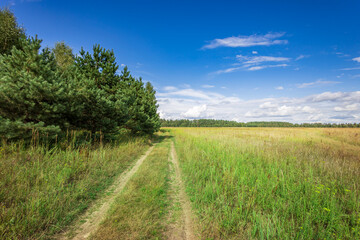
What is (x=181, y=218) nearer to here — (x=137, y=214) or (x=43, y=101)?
(x=137, y=214)

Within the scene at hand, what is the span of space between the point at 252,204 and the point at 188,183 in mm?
2448

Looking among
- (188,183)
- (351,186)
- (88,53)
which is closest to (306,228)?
(351,186)

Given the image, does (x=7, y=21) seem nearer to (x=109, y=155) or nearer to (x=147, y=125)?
(x=147, y=125)

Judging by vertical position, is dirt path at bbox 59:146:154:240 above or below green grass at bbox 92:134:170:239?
below

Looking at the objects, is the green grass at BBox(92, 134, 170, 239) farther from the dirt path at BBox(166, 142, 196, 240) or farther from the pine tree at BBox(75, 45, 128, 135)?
the pine tree at BBox(75, 45, 128, 135)

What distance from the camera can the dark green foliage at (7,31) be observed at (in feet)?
56.2

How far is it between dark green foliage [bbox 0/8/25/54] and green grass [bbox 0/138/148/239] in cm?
2140

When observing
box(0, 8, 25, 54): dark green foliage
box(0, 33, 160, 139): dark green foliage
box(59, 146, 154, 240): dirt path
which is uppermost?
box(0, 8, 25, 54): dark green foliage

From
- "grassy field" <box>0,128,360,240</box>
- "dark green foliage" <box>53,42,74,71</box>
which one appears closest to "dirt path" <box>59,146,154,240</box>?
"grassy field" <box>0,128,360,240</box>

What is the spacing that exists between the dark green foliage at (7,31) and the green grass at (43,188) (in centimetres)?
2140

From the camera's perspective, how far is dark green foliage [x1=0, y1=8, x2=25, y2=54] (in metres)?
17.1

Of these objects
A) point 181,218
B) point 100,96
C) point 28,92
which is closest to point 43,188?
point 181,218

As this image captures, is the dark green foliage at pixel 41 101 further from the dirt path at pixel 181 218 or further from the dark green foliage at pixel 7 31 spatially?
the dark green foliage at pixel 7 31

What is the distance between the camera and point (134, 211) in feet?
11.1
